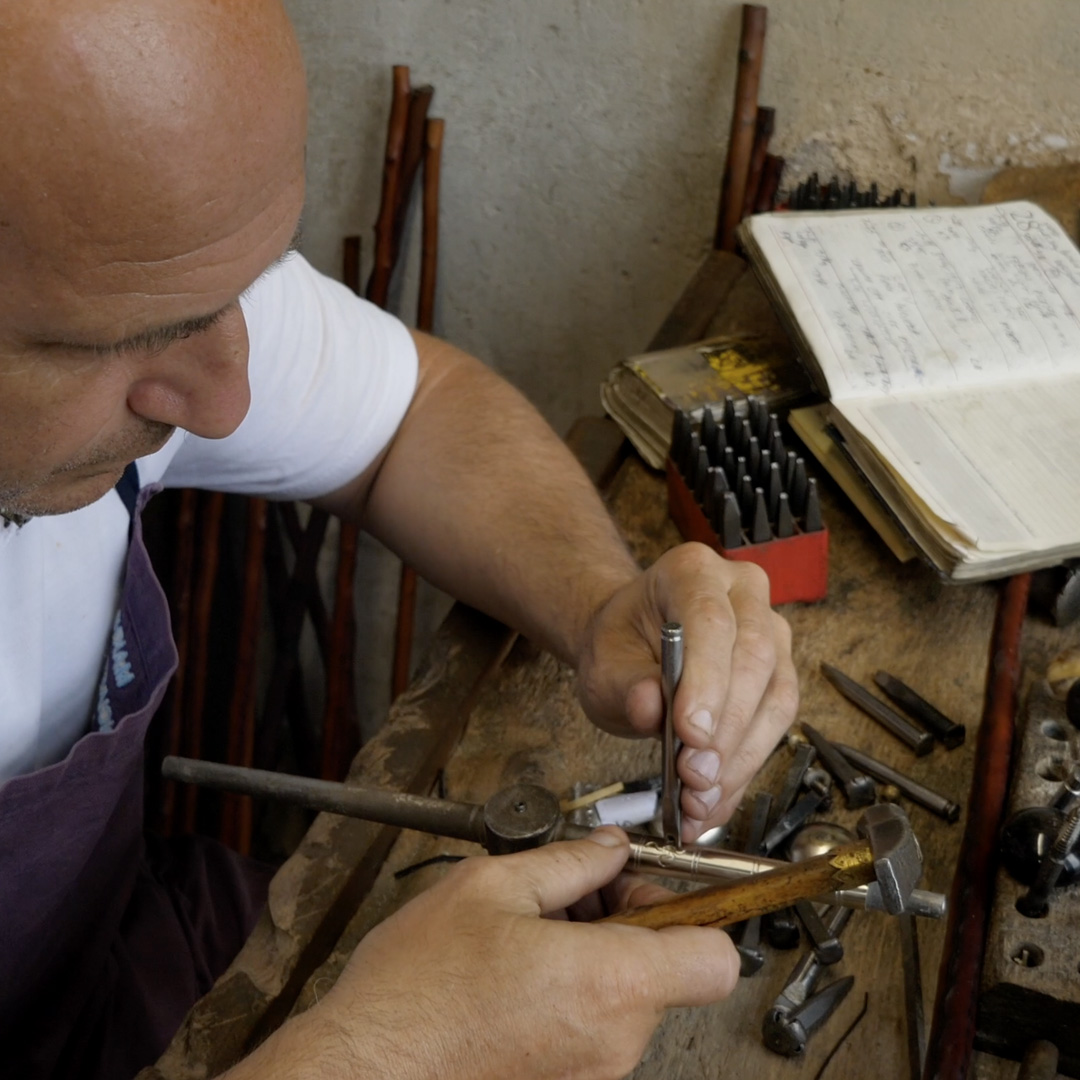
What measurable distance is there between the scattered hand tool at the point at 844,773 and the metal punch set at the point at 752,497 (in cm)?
18

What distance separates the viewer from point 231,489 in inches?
52.7

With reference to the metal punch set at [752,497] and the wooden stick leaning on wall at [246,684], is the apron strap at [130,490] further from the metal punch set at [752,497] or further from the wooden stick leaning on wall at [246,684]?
the wooden stick leaning on wall at [246,684]

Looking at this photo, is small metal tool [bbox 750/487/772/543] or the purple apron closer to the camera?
the purple apron

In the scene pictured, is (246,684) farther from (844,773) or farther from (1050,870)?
(1050,870)

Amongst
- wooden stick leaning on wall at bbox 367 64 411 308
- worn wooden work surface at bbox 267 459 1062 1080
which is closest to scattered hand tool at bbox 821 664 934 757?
worn wooden work surface at bbox 267 459 1062 1080

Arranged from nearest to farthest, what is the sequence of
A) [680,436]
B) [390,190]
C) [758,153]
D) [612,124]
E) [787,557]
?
[787,557] → [680,436] → [758,153] → [612,124] → [390,190]

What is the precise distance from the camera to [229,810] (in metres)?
2.25

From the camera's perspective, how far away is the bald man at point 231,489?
2.22 ft

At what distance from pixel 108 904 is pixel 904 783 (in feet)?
2.51

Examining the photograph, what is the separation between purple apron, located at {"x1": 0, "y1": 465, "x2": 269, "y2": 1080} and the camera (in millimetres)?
986

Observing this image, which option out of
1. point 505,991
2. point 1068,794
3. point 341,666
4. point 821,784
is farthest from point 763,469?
point 341,666

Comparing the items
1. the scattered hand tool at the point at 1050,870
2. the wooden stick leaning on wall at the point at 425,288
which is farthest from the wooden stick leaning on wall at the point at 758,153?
the scattered hand tool at the point at 1050,870

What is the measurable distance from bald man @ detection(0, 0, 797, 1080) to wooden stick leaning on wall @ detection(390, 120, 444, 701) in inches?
19.6

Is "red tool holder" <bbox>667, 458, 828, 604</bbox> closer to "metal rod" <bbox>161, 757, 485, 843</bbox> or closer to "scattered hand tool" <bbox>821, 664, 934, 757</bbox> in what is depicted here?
"scattered hand tool" <bbox>821, 664, 934, 757</bbox>
